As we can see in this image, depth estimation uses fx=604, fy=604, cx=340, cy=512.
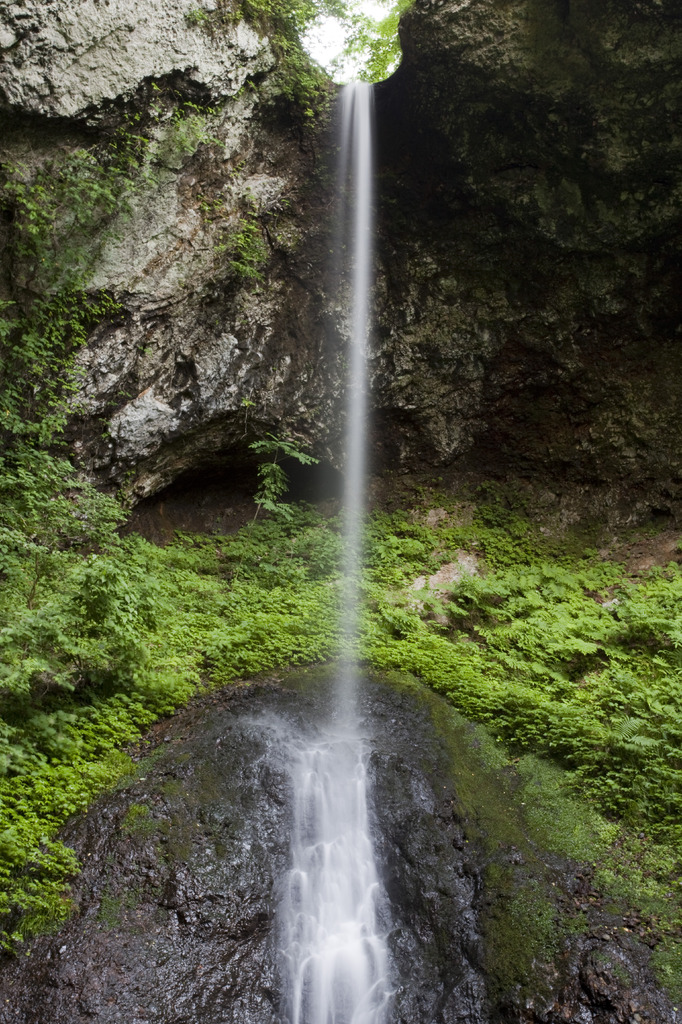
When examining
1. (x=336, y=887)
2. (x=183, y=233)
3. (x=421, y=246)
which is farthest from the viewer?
(x=421, y=246)

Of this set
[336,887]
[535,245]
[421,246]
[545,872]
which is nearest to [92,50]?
[421,246]

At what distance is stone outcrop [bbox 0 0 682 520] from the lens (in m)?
7.47

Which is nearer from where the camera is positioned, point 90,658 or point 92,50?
point 90,658

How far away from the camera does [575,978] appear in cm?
364

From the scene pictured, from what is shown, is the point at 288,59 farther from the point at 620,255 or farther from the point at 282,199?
the point at 620,255

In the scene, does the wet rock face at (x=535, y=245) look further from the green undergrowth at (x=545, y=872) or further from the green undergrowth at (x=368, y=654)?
the green undergrowth at (x=545, y=872)

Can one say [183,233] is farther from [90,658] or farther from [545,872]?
[545,872]

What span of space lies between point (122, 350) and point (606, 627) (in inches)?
271

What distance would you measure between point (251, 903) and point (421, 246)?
9.23 meters

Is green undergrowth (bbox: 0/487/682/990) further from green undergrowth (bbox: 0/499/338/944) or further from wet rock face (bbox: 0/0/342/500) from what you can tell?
wet rock face (bbox: 0/0/342/500)

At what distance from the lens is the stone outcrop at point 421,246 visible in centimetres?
747

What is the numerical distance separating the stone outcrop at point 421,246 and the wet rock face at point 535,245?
1.2 inches

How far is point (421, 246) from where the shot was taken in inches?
388

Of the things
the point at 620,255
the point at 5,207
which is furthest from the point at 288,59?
the point at 620,255
